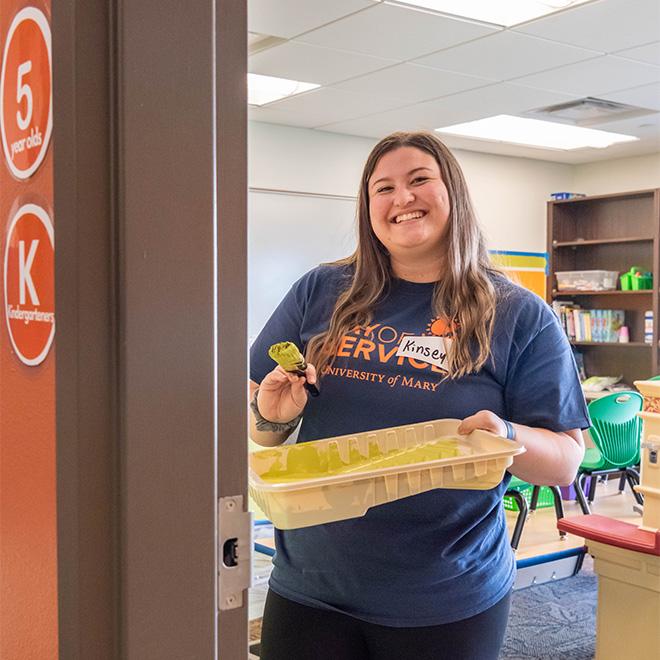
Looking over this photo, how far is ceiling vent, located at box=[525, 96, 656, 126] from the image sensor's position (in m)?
5.23

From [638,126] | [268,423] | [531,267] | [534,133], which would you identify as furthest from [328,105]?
[268,423]

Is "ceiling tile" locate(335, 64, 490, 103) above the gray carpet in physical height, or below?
above

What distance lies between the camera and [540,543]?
14.3 feet

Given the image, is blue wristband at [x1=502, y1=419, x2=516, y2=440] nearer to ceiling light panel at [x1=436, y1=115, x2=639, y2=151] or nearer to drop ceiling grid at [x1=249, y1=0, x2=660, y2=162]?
drop ceiling grid at [x1=249, y1=0, x2=660, y2=162]

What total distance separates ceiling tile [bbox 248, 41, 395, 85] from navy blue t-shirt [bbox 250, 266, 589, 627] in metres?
2.82

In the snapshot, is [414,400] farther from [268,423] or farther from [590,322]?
[590,322]

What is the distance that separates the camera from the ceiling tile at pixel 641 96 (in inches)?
191

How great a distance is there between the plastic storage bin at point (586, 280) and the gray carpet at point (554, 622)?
9.41 ft

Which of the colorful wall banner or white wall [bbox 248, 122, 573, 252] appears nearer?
white wall [bbox 248, 122, 573, 252]

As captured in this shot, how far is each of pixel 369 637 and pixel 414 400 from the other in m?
0.40

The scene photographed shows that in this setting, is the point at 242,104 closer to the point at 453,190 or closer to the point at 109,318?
the point at 109,318

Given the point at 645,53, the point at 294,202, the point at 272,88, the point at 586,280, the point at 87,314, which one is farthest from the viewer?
the point at 586,280

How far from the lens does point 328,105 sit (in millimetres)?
5234

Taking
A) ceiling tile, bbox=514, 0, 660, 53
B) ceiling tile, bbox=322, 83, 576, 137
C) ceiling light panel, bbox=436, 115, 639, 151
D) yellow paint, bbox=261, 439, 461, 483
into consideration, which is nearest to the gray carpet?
yellow paint, bbox=261, 439, 461, 483
